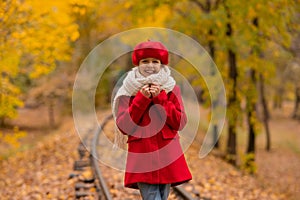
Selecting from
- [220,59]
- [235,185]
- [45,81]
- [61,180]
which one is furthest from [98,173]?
[45,81]

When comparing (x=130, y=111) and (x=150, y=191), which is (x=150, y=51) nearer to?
(x=130, y=111)

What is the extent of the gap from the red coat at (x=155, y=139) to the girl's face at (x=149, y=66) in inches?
8.3

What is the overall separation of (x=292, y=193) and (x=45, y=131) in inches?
884

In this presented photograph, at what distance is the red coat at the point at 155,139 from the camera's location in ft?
11.4

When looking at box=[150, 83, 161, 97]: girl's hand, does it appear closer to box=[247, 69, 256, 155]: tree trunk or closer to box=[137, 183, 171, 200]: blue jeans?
box=[137, 183, 171, 200]: blue jeans

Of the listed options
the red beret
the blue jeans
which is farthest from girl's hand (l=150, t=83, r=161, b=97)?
the blue jeans

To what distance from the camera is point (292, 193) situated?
1295cm

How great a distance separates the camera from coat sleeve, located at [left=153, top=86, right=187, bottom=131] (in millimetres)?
3443

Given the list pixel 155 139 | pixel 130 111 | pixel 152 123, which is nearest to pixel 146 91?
pixel 130 111

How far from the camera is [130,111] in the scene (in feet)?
11.2

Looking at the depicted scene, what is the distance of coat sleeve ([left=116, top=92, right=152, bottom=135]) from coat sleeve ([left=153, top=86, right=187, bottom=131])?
12 centimetres

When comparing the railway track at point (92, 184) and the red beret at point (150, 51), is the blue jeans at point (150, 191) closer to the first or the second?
the red beret at point (150, 51)

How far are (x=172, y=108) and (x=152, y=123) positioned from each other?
233mm

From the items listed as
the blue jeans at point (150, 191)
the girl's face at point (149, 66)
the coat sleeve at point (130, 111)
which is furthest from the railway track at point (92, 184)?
the girl's face at point (149, 66)
